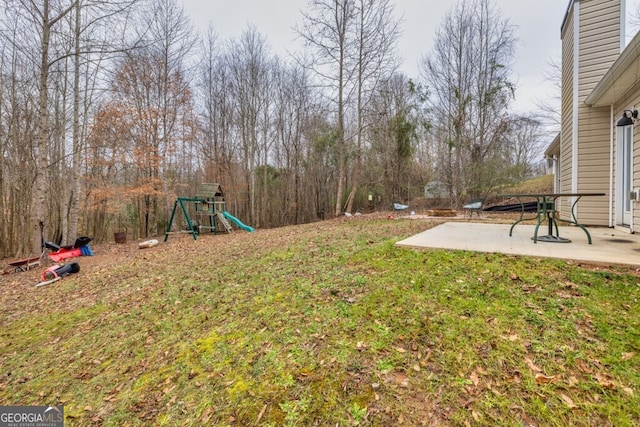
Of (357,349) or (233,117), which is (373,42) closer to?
(233,117)

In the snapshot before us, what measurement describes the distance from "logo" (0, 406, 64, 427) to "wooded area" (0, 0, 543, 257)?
6406mm

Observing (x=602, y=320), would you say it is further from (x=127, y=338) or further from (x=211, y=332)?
(x=127, y=338)

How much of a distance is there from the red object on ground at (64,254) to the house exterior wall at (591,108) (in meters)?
11.3

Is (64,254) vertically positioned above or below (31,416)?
above

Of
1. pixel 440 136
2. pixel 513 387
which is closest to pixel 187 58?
pixel 440 136

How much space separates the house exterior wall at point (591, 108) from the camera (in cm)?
527

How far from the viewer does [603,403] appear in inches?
53.9

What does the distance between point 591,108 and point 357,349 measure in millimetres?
6931

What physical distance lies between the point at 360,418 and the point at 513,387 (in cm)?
86

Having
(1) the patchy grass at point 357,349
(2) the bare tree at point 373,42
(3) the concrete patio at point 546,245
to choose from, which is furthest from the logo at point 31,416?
(2) the bare tree at point 373,42

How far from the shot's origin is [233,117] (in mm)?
14352

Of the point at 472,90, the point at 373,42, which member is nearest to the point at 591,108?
the point at 373,42

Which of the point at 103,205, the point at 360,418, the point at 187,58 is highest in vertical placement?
the point at 187,58

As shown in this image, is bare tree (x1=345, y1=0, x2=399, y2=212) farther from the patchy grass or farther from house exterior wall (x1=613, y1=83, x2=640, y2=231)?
the patchy grass
